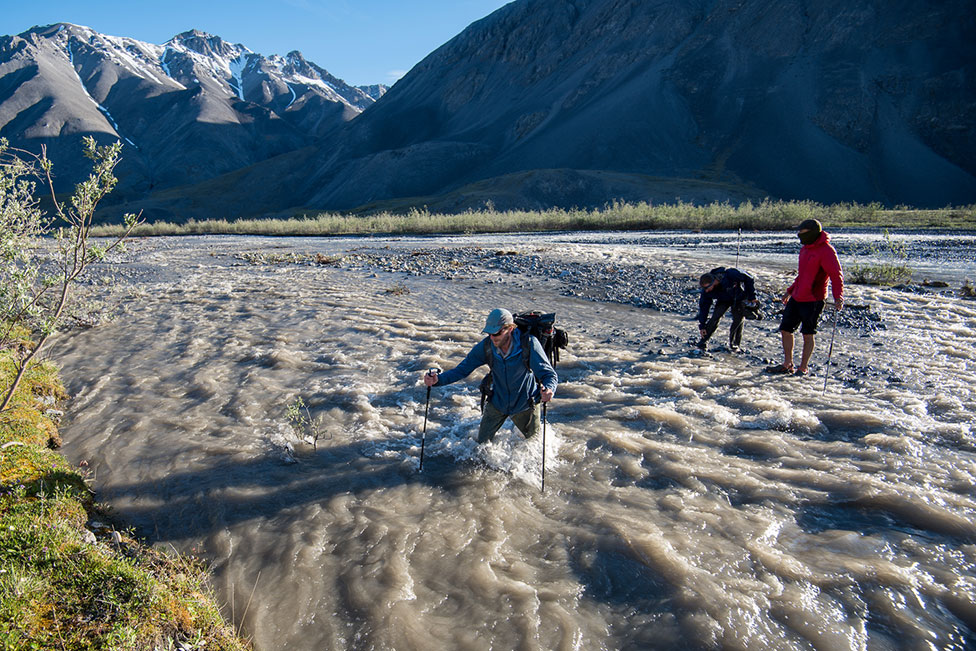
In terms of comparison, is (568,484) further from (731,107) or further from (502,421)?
(731,107)

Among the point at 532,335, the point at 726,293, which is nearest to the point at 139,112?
the point at 726,293

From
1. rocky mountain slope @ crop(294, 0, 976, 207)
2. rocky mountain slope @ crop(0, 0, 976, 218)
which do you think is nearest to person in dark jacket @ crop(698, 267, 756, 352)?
rocky mountain slope @ crop(0, 0, 976, 218)

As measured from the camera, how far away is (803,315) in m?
6.80

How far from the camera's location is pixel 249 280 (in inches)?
571

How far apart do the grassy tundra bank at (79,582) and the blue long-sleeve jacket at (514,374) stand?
7.34 feet

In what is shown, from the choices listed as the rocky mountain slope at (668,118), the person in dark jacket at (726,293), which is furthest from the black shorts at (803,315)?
the rocky mountain slope at (668,118)

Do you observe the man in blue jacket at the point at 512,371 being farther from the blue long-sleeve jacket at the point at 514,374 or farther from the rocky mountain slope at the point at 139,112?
the rocky mountain slope at the point at 139,112

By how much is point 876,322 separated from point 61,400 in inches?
477

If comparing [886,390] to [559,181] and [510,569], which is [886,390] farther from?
[559,181]

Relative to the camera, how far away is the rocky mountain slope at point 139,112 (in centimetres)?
10719

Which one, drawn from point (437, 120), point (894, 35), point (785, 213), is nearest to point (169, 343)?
Result: point (785, 213)

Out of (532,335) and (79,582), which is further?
(532,335)

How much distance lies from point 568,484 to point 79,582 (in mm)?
3424

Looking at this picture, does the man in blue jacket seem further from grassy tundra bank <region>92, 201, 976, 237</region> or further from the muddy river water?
grassy tundra bank <region>92, 201, 976, 237</region>
